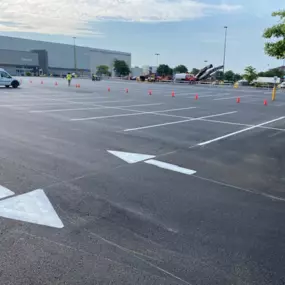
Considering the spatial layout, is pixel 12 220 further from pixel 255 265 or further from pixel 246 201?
pixel 246 201

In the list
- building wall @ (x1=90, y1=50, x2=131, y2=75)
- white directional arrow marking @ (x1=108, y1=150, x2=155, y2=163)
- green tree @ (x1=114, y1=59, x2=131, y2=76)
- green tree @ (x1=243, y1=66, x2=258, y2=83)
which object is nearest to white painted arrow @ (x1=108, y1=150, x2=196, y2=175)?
white directional arrow marking @ (x1=108, y1=150, x2=155, y2=163)

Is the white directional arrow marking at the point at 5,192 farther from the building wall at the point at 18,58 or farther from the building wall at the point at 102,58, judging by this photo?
the building wall at the point at 102,58

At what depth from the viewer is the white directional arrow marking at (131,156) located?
6.86m

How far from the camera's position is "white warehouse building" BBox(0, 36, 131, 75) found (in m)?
115

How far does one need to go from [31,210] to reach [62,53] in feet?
467

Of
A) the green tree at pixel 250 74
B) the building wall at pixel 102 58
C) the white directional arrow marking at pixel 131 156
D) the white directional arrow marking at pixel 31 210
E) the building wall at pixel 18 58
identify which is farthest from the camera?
the building wall at pixel 102 58

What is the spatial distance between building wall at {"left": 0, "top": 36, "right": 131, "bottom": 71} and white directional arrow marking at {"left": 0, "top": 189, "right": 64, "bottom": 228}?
5264 inches

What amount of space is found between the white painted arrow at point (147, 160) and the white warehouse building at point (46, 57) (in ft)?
386

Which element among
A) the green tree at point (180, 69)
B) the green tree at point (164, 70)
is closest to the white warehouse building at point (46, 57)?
the green tree at point (164, 70)

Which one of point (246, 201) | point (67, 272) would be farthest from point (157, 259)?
point (246, 201)

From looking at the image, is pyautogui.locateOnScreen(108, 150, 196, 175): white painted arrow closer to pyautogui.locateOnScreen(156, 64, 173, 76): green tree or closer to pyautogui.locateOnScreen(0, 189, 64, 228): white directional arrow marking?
pyautogui.locateOnScreen(0, 189, 64, 228): white directional arrow marking

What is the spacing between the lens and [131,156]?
7137 millimetres

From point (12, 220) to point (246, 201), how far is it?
137 inches

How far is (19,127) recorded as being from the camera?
400 inches
